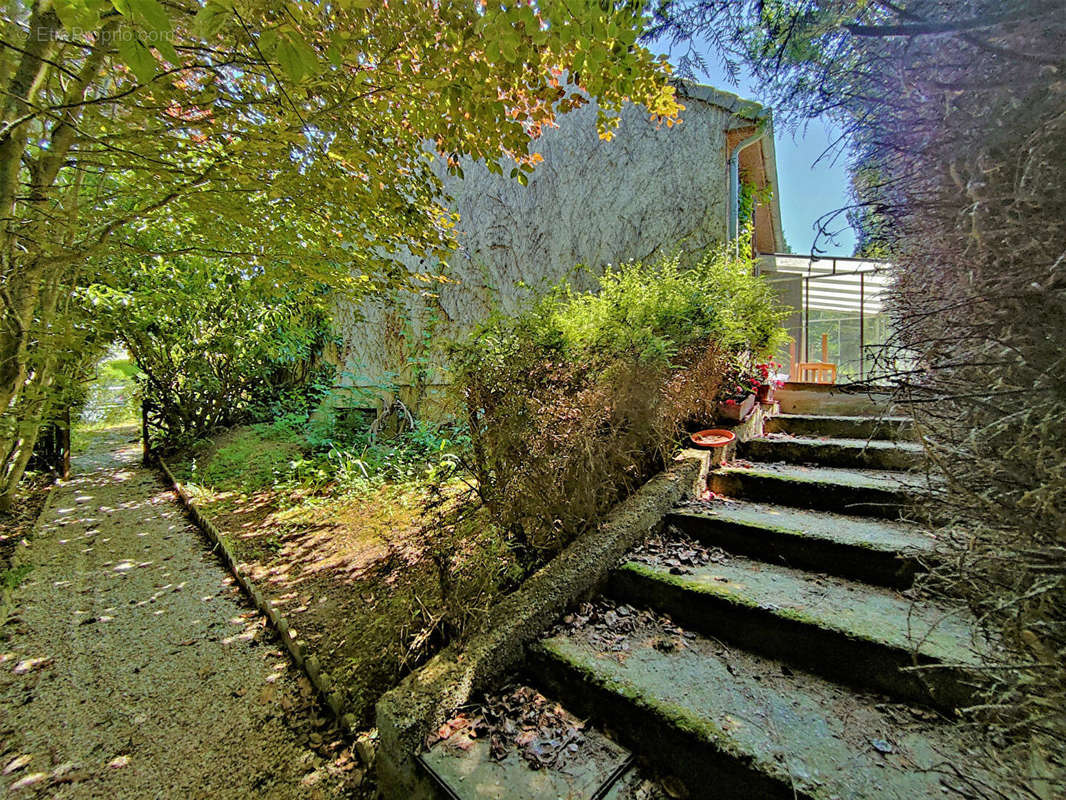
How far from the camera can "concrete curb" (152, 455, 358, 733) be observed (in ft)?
6.31

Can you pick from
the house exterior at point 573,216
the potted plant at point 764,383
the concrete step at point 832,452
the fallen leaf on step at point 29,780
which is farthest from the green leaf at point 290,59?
the potted plant at point 764,383

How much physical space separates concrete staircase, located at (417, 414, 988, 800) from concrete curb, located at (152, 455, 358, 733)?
93 centimetres

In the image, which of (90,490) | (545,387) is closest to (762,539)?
(545,387)

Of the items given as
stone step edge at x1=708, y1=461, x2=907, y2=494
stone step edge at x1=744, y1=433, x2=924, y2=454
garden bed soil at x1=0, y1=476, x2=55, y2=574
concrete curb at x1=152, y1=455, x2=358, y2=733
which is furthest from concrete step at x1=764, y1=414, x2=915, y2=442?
garden bed soil at x1=0, y1=476, x2=55, y2=574

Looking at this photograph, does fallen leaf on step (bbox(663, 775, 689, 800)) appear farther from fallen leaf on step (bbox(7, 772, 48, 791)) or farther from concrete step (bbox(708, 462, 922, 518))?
fallen leaf on step (bbox(7, 772, 48, 791))

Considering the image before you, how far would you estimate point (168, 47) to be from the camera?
122 centimetres

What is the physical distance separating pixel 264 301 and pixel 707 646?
7838 mm

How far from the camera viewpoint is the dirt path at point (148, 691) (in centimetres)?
167

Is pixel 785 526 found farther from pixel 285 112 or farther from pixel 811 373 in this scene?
pixel 811 373

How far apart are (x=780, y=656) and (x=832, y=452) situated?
74.0 inches

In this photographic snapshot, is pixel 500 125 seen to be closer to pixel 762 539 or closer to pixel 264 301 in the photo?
pixel 762 539

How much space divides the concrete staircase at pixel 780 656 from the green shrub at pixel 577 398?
0.50m

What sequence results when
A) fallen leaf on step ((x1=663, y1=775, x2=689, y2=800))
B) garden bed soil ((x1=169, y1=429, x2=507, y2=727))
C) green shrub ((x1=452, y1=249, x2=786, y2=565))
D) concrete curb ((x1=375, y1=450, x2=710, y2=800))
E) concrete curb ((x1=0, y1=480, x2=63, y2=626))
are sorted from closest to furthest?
fallen leaf on step ((x1=663, y1=775, x2=689, y2=800)) → concrete curb ((x1=375, y1=450, x2=710, y2=800)) → garden bed soil ((x1=169, y1=429, x2=507, y2=727)) → green shrub ((x1=452, y1=249, x2=786, y2=565)) → concrete curb ((x1=0, y1=480, x2=63, y2=626))

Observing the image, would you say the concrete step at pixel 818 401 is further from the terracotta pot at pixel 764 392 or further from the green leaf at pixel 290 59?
the green leaf at pixel 290 59
